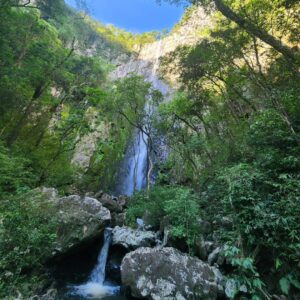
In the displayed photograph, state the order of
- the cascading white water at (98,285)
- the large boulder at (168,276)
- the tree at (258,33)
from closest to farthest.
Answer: the large boulder at (168,276), the cascading white water at (98,285), the tree at (258,33)

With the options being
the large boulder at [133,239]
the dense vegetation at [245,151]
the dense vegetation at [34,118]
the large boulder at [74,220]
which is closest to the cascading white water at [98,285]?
the large boulder at [133,239]

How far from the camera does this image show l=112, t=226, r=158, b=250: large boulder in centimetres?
727

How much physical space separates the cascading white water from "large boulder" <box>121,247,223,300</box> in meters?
1.40

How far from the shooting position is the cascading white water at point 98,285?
19.7 feet

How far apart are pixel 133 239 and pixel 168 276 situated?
2.68 m

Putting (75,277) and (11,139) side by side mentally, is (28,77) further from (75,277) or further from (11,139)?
(75,277)

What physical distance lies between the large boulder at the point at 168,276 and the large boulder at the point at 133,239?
188 cm

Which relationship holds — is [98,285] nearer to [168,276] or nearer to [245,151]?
[168,276]

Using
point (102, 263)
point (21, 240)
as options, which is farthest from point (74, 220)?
point (21, 240)

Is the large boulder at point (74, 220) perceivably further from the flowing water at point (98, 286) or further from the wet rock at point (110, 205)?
the wet rock at point (110, 205)

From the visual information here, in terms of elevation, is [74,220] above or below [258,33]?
below

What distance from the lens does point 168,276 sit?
4922mm

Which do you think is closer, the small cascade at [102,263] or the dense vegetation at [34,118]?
the dense vegetation at [34,118]

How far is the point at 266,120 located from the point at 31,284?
6.07 m
